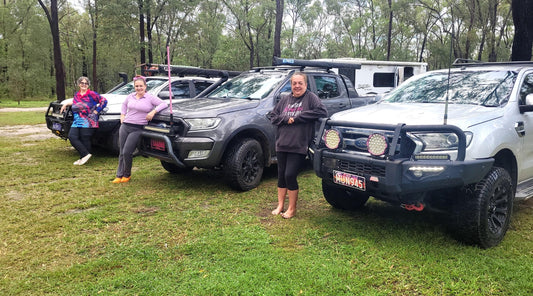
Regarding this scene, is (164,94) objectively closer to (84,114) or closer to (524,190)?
(84,114)

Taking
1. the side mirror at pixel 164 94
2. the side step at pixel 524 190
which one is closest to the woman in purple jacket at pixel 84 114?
the side mirror at pixel 164 94

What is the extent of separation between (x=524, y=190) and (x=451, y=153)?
152 centimetres

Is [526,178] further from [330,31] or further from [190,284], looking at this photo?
[330,31]

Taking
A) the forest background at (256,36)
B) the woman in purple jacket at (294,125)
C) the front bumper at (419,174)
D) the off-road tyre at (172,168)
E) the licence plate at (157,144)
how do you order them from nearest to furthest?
the front bumper at (419,174) → the woman in purple jacket at (294,125) → the licence plate at (157,144) → the off-road tyre at (172,168) → the forest background at (256,36)

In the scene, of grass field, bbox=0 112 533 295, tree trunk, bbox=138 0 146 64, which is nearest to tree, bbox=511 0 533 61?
grass field, bbox=0 112 533 295

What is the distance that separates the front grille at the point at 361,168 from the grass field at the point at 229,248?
741 millimetres

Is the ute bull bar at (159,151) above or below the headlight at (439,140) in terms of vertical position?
below

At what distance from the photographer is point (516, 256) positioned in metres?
3.39

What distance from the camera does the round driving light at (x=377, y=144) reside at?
3.30 m

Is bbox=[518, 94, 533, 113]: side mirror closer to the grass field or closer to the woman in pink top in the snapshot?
the grass field

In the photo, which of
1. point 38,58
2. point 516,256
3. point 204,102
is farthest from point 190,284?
point 38,58

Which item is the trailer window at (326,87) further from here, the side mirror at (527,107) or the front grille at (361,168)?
the side mirror at (527,107)

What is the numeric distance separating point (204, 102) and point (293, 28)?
37671 mm

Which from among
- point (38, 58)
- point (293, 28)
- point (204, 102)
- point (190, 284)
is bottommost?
point (190, 284)
